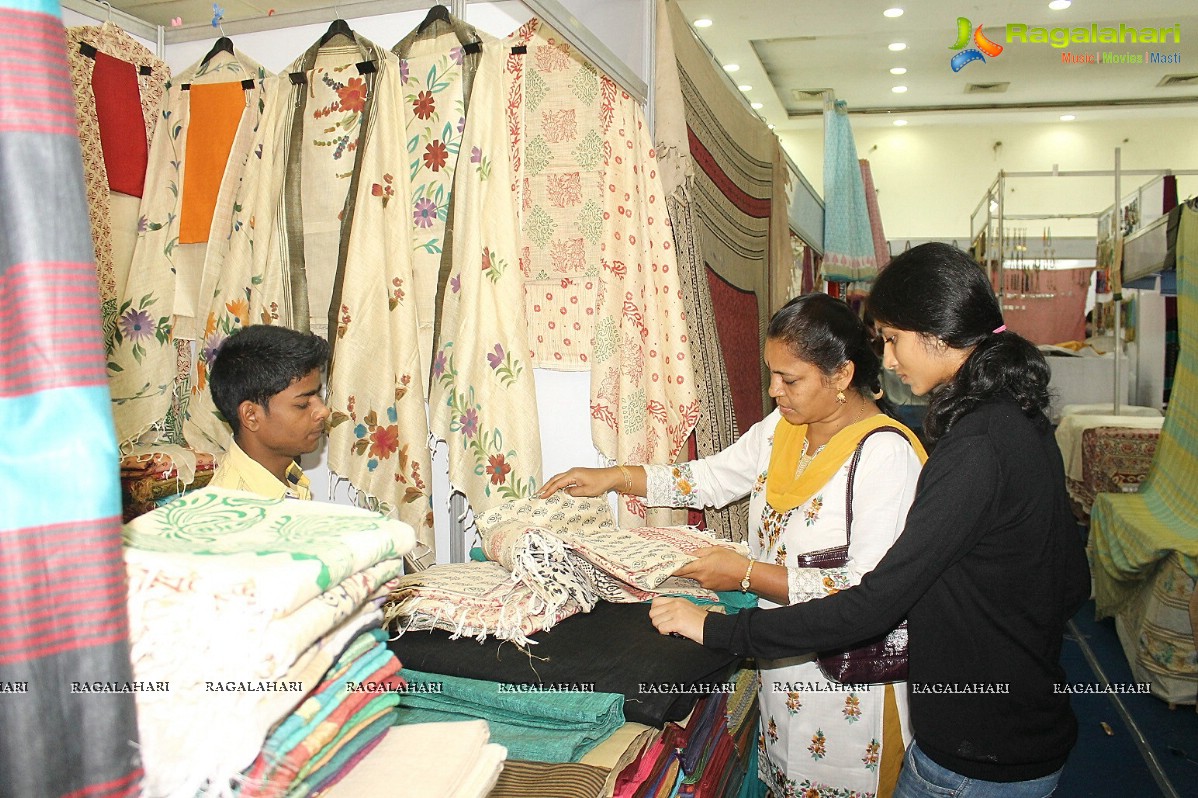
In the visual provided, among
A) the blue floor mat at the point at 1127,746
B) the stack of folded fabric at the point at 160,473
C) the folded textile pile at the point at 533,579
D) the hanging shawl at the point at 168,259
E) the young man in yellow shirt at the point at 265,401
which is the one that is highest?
the hanging shawl at the point at 168,259

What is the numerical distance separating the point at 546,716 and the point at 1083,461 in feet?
20.1

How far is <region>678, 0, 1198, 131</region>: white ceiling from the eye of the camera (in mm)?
6781

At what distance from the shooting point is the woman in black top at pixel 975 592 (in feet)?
4.81

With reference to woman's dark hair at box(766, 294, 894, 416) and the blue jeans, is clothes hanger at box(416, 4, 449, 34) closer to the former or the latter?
woman's dark hair at box(766, 294, 894, 416)

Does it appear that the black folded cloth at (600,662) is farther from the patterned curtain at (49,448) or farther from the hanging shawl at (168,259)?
the hanging shawl at (168,259)

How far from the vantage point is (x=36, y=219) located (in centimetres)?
59

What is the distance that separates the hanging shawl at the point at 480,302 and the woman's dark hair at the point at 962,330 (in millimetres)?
1096

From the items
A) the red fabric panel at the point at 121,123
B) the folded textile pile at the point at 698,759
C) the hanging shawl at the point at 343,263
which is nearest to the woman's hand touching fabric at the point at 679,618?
the folded textile pile at the point at 698,759

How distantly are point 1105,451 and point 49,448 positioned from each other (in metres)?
6.61

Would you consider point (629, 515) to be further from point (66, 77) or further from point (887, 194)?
point (887, 194)

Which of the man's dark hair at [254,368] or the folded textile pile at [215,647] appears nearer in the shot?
the folded textile pile at [215,647]

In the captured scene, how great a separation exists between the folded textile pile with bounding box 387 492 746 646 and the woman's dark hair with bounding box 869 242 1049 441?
61cm

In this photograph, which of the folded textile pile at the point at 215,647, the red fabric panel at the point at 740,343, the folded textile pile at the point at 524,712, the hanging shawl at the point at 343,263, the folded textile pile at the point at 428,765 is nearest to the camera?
the folded textile pile at the point at 215,647

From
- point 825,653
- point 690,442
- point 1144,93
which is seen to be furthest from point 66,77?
point 1144,93
